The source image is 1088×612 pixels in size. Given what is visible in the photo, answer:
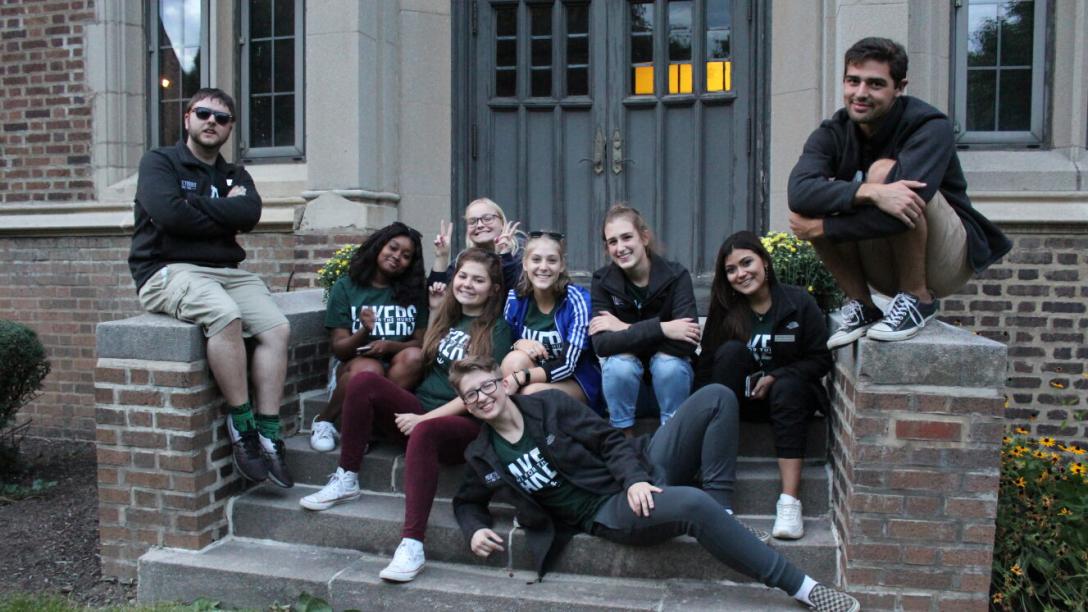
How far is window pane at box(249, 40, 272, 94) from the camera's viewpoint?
22.1 ft

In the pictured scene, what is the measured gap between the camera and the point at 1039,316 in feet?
18.3

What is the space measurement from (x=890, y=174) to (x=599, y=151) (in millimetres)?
3388

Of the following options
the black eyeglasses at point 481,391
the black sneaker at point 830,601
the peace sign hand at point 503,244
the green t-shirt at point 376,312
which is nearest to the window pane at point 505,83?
the peace sign hand at point 503,244

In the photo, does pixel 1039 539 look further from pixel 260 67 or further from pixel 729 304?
pixel 260 67

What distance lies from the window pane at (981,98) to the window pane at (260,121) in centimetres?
506

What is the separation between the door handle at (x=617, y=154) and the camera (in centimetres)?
635

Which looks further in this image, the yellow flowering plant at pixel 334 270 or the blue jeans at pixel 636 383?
the yellow flowering plant at pixel 334 270

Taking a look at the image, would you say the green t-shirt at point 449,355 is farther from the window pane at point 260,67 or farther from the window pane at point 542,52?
the window pane at point 260,67

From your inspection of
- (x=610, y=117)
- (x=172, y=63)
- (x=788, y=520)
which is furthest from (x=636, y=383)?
(x=172, y=63)

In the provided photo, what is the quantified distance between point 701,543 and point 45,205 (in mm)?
6298

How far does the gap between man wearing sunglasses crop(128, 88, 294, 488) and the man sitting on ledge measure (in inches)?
101

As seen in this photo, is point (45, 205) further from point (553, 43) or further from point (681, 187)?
point (681, 187)

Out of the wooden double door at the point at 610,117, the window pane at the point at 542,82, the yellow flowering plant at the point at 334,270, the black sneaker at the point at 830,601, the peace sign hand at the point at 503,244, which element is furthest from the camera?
the window pane at the point at 542,82

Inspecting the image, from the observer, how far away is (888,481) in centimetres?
329
